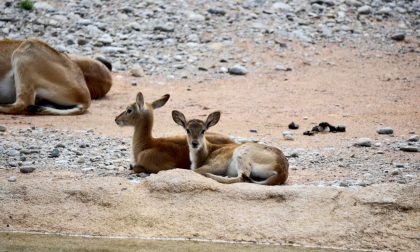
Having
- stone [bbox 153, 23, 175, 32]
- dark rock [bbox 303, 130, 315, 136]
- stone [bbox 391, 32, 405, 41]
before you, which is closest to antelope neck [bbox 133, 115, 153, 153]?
dark rock [bbox 303, 130, 315, 136]

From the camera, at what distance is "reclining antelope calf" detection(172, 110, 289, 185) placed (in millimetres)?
8969

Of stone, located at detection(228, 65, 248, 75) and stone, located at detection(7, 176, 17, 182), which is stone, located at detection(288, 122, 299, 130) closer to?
stone, located at detection(228, 65, 248, 75)

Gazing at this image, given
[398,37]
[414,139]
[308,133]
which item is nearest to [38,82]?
[308,133]

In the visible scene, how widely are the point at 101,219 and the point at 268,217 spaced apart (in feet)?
4.48

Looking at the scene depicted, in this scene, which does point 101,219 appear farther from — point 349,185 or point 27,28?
point 27,28

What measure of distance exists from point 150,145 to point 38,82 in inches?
155

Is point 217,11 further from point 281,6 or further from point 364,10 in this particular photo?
point 364,10

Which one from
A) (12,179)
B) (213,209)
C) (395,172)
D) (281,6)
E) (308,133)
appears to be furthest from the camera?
(281,6)

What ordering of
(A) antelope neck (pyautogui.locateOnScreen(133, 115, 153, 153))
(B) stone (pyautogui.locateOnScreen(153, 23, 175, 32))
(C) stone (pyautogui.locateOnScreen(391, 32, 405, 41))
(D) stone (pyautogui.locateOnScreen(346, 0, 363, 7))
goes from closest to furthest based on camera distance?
(A) antelope neck (pyautogui.locateOnScreen(133, 115, 153, 153)), (B) stone (pyautogui.locateOnScreen(153, 23, 175, 32)), (C) stone (pyautogui.locateOnScreen(391, 32, 405, 41)), (D) stone (pyautogui.locateOnScreen(346, 0, 363, 7))

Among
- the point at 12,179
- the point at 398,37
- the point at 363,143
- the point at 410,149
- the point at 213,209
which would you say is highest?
the point at 213,209

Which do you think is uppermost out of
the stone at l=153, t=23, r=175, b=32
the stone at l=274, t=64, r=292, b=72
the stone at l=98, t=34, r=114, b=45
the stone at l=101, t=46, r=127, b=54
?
the stone at l=153, t=23, r=175, b=32

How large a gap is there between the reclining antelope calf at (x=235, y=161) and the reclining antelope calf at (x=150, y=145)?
267 mm

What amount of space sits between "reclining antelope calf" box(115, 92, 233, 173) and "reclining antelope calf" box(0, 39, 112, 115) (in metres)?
3.34

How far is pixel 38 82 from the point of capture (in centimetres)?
1327
